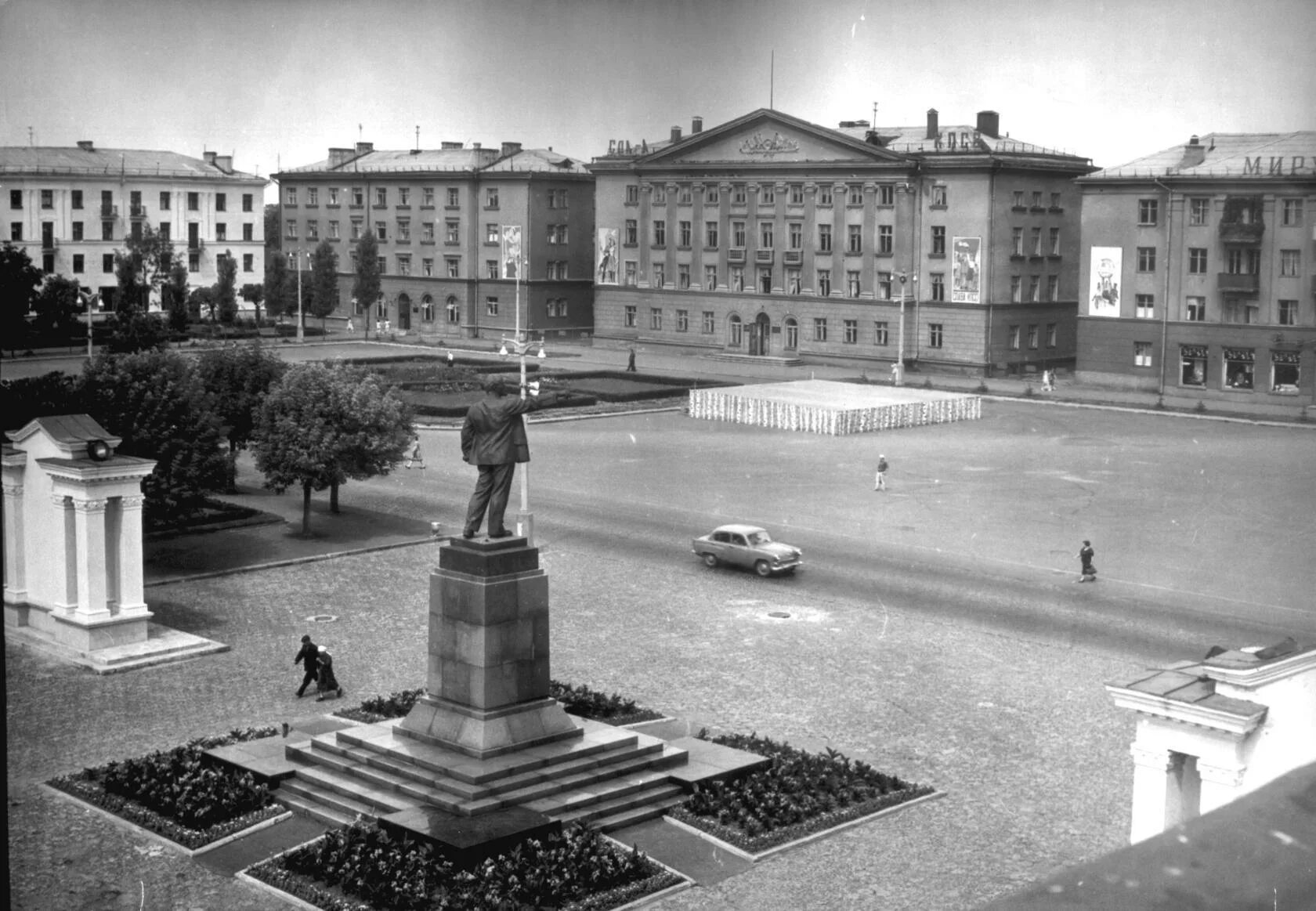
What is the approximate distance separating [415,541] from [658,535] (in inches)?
212

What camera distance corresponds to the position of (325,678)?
22.8 m

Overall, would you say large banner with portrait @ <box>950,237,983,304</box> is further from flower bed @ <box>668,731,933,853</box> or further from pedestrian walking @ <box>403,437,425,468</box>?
flower bed @ <box>668,731,933,853</box>

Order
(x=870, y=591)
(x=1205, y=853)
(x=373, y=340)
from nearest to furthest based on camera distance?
(x=1205, y=853) < (x=870, y=591) < (x=373, y=340)

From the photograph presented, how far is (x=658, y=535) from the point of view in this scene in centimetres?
3538

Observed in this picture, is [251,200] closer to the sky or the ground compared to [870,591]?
closer to the sky

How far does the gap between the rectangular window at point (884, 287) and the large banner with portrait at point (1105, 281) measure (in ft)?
49.5

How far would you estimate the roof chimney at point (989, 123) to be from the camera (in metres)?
71.8

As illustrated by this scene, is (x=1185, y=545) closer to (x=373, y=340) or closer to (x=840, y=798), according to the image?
(x=840, y=798)

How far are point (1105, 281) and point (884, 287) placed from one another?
52.8 feet

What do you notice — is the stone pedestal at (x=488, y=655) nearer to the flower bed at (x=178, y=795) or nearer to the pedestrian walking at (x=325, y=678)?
the flower bed at (x=178, y=795)

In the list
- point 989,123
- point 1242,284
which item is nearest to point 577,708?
point 1242,284

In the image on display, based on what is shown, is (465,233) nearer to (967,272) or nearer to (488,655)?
(967,272)

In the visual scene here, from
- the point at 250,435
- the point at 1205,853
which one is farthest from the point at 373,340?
the point at 1205,853

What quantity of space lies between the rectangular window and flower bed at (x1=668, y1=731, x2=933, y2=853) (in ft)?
177
